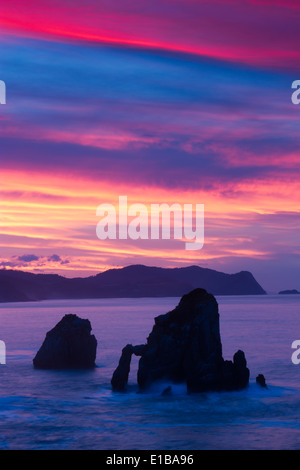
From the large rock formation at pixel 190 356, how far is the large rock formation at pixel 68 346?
1670cm

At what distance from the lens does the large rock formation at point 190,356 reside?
6119 centimetres

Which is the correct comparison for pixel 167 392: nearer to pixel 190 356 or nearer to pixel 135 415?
pixel 190 356

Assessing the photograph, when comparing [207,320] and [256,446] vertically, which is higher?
[207,320]

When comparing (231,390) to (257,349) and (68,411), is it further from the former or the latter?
(257,349)

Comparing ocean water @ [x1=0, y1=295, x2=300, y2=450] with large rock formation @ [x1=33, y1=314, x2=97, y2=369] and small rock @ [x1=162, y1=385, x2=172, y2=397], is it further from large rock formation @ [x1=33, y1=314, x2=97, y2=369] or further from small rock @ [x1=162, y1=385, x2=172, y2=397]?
large rock formation @ [x1=33, y1=314, x2=97, y2=369]

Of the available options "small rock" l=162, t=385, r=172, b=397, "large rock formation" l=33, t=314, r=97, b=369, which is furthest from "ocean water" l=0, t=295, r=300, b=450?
"large rock formation" l=33, t=314, r=97, b=369

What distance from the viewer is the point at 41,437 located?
48.7 metres

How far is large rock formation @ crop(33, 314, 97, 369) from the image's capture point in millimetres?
80562

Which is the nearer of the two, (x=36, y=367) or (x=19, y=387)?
(x=19, y=387)

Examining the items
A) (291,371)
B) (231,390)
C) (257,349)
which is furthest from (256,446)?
(257,349)

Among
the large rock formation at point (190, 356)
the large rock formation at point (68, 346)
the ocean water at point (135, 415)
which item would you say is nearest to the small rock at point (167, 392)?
the ocean water at point (135, 415)

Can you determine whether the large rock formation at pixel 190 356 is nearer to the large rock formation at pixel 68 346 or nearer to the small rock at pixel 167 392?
the small rock at pixel 167 392

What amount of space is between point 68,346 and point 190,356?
24.7 metres
